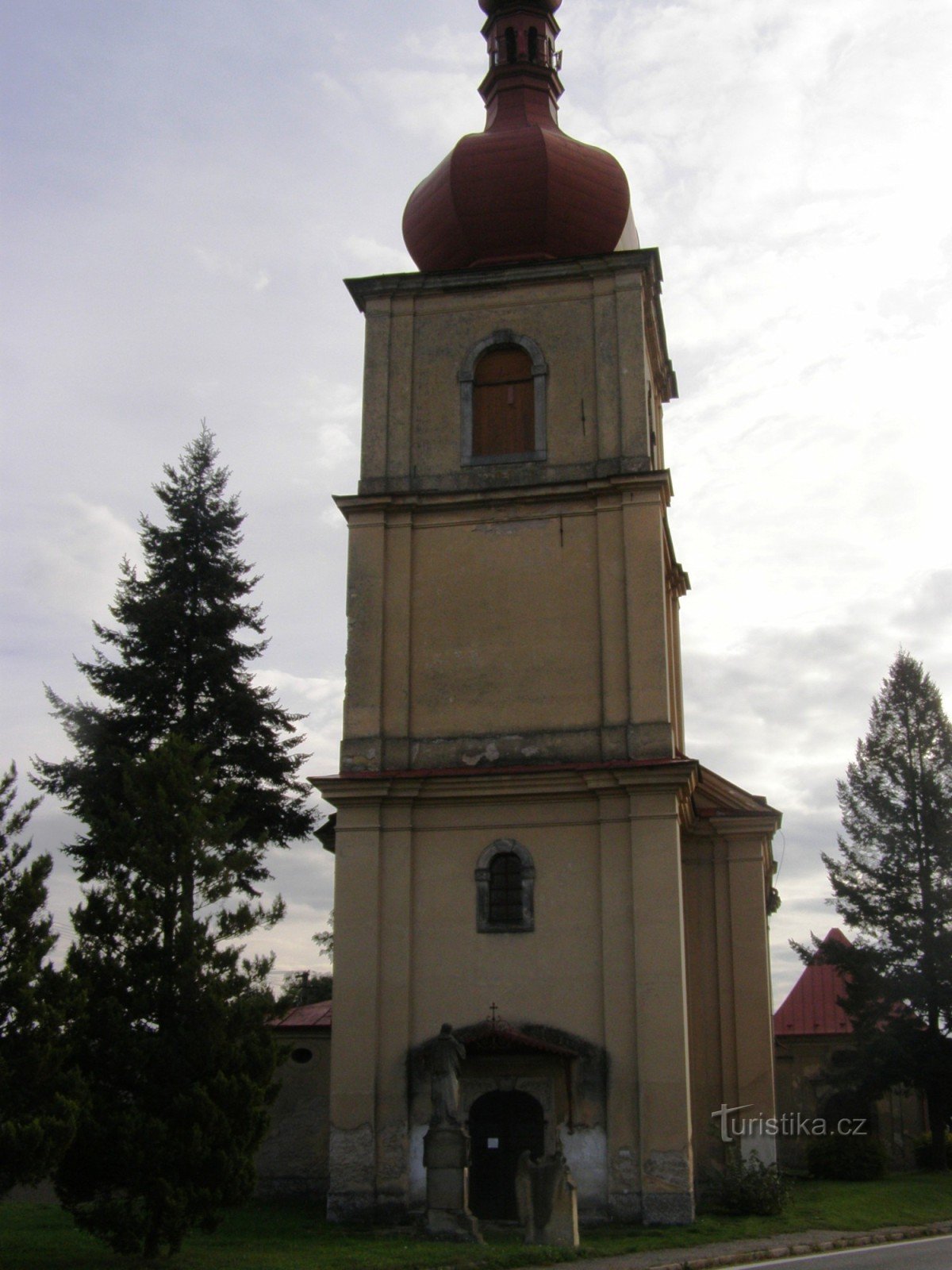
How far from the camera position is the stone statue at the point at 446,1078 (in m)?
16.0

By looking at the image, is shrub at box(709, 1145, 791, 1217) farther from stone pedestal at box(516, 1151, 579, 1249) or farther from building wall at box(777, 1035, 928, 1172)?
building wall at box(777, 1035, 928, 1172)

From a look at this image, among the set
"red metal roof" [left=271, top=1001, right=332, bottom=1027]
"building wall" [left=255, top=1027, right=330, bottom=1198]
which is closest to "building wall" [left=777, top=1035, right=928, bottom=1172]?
"red metal roof" [left=271, top=1001, right=332, bottom=1027]

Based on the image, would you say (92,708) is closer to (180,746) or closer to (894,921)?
(180,746)

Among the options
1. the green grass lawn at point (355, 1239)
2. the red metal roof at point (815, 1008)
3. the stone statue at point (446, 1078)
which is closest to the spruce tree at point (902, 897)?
the red metal roof at point (815, 1008)

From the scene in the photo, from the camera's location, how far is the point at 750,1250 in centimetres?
1438

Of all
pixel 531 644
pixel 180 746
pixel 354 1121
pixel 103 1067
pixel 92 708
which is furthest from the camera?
pixel 92 708

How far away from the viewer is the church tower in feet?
57.2

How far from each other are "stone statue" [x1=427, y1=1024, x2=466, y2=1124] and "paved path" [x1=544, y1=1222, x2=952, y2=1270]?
8.77ft

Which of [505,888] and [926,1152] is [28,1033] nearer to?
[505,888]

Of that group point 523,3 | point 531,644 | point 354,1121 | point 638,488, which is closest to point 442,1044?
point 354,1121

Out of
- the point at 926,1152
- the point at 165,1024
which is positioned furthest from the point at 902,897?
the point at 165,1024

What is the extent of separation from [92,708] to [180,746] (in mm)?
9318

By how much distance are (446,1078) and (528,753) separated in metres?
4.70

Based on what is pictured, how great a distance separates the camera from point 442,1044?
1647 cm
